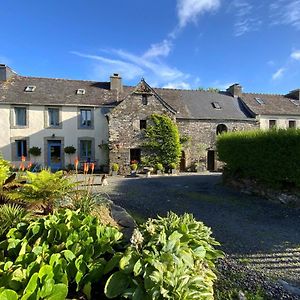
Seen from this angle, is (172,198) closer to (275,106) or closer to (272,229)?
(272,229)

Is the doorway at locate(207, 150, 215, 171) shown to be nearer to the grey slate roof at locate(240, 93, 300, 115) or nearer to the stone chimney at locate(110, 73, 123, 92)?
the grey slate roof at locate(240, 93, 300, 115)

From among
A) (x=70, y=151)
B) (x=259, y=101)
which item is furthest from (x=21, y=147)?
(x=259, y=101)

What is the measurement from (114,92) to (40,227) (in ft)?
68.0

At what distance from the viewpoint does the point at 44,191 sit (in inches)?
159

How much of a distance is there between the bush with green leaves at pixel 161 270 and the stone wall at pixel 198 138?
62.8 ft

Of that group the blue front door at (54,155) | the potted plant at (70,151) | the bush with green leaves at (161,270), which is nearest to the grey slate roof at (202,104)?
the potted plant at (70,151)

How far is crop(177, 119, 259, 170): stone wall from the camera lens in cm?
2190

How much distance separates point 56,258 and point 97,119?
19.7 metres

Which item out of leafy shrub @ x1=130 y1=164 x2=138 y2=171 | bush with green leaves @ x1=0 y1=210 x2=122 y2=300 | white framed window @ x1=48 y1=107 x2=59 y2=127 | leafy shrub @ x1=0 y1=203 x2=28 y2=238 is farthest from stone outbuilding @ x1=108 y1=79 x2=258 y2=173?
bush with green leaves @ x1=0 y1=210 x2=122 y2=300

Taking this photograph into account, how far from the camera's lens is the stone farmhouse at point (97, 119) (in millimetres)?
19641

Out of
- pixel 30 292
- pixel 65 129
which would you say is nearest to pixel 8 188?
pixel 30 292

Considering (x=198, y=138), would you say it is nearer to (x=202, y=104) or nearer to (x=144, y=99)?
(x=202, y=104)

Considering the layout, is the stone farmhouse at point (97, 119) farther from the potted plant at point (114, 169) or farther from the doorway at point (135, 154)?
the potted plant at point (114, 169)

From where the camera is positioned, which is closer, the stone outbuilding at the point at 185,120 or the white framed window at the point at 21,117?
the stone outbuilding at the point at 185,120
